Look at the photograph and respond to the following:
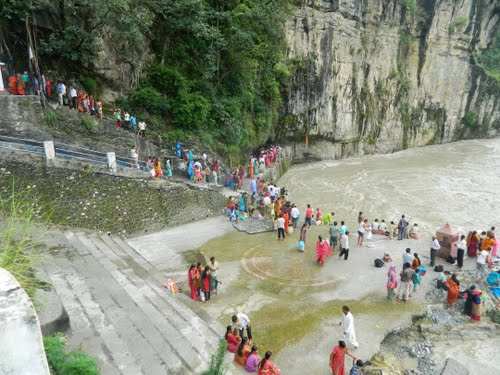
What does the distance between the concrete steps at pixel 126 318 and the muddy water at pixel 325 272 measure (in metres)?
1.49

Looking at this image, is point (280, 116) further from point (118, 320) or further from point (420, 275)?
point (118, 320)

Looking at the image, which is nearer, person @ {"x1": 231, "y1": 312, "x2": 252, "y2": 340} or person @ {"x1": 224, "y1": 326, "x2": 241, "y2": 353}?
person @ {"x1": 224, "y1": 326, "x2": 241, "y2": 353}

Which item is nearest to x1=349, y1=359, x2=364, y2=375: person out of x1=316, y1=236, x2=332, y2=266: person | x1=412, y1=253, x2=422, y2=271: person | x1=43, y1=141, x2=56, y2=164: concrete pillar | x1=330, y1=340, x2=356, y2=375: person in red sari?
x1=330, y1=340, x2=356, y2=375: person in red sari

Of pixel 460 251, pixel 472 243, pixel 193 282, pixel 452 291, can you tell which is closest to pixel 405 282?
pixel 452 291

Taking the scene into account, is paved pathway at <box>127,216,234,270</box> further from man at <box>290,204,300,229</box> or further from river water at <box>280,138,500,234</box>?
river water at <box>280,138,500,234</box>

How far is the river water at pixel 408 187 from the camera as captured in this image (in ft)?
59.9

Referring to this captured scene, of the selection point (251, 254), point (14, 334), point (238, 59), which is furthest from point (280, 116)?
point (14, 334)

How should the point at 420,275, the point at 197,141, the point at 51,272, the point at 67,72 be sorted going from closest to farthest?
1. the point at 51,272
2. the point at 420,275
3. the point at 67,72
4. the point at 197,141

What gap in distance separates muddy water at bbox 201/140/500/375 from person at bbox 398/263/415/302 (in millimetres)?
273

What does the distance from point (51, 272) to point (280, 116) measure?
22975mm

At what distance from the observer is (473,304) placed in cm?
902

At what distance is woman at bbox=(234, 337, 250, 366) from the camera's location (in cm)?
653

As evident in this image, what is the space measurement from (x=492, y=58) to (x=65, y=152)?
4954 centimetres

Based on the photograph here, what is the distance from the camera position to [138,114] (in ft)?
57.6
